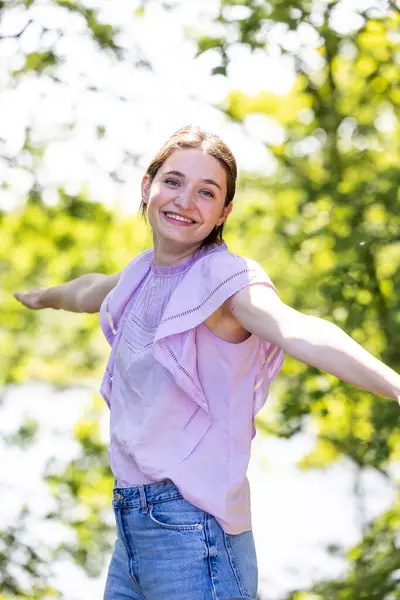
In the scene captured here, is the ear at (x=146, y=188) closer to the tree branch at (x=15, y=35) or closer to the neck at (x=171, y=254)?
the neck at (x=171, y=254)

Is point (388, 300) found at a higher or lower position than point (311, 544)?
higher

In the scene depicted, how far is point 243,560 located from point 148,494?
214mm

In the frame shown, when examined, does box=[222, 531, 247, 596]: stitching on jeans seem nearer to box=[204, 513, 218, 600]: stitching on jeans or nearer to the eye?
box=[204, 513, 218, 600]: stitching on jeans

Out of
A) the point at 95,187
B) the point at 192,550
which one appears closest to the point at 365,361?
the point at 192,550

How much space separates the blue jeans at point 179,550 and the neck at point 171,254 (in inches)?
17.3

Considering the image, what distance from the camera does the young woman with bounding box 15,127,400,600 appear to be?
164cm

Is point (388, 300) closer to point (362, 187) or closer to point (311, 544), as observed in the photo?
point (362, 187)

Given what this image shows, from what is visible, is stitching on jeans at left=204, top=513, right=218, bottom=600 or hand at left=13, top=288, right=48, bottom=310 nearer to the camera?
stitching on jeans at left=204, top=513, right=218, bottom=600

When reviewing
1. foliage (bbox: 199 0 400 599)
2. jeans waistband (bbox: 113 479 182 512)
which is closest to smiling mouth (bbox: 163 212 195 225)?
jeans waistband (bbox: 113 479 182 512)

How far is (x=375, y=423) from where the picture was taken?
3.32 meters

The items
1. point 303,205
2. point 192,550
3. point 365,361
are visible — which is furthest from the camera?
point 303,205

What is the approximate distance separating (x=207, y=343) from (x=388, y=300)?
2288 mm

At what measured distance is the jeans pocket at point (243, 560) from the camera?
1670 millimetres

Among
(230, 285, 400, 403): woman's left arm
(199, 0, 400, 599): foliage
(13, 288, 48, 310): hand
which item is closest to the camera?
(230, 285, 400, 403): woman's left arm
